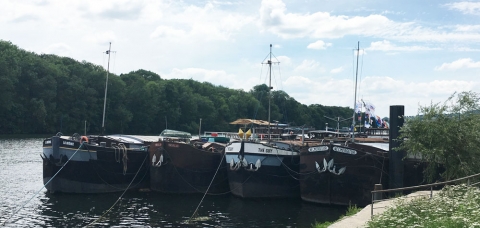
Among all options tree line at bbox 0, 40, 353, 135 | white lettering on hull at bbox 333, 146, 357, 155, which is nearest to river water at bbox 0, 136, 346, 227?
white lettering on hull at bbox 333, 146, 357, 155

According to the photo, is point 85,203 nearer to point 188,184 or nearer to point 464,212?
point 188,184

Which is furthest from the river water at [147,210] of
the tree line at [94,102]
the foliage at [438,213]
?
the tree line at [94,102]

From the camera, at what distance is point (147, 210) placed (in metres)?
26.5

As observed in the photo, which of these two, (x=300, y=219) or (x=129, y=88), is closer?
(x=300, y=219)

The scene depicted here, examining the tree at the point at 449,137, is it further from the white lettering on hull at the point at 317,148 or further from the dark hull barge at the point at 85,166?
the dark hull barge at the point at 85,166

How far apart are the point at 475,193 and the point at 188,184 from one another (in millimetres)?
19573

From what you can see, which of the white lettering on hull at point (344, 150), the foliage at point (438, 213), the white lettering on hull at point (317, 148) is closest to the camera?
the foliage at point (438, 213)

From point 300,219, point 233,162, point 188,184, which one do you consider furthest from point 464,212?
point 188,184

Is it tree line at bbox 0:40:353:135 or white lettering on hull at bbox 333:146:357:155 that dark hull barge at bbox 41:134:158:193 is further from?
tree line at bbox 0:40:353:135

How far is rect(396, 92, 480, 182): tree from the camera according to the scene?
21422 mm

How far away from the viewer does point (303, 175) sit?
28438 millimetres

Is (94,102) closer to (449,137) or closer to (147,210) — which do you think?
(147,210)

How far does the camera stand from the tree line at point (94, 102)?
3460 inches

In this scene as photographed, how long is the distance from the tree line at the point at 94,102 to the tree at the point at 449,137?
51768 millimetres
